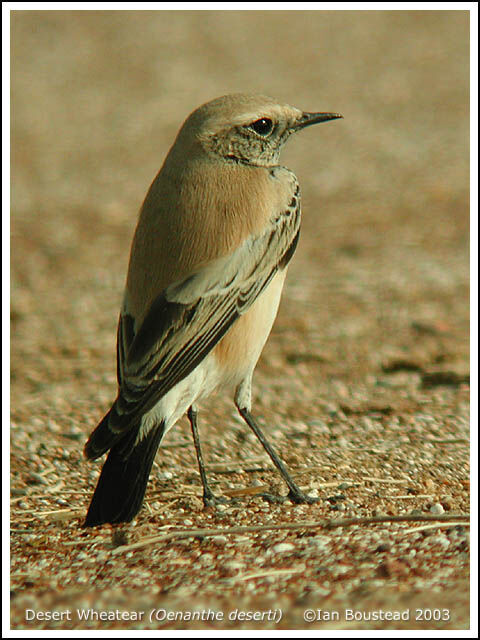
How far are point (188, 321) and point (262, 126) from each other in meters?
1.43

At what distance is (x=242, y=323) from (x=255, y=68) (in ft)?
41.3

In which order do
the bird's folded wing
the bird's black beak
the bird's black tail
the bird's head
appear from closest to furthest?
1. the bird's black tail
2. the bird's folded wing
3. the bird's head
4. the bird's black beak

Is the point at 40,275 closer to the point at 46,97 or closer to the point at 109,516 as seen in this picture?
the point at 109,516

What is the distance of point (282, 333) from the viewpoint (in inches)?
322

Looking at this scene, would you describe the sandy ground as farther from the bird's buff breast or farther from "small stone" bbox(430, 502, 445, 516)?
the bird's buff breast

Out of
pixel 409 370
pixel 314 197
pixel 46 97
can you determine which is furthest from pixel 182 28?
pixel 409 370

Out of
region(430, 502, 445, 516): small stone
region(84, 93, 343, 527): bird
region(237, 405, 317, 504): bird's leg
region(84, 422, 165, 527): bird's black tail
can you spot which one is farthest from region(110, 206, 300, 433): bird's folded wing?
region(430, 502, 445, 516): small stone

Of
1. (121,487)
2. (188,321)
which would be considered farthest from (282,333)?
(121,487)

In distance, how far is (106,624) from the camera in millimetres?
3859

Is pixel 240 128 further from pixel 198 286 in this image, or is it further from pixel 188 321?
pixel 188 321

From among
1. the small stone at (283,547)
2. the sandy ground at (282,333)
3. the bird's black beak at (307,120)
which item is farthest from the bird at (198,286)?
the small stone at (283,547)

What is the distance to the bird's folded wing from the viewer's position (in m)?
4.57

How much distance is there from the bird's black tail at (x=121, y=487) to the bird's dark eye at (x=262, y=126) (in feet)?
6.77

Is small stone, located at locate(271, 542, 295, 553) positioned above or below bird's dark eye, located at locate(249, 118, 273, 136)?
below
